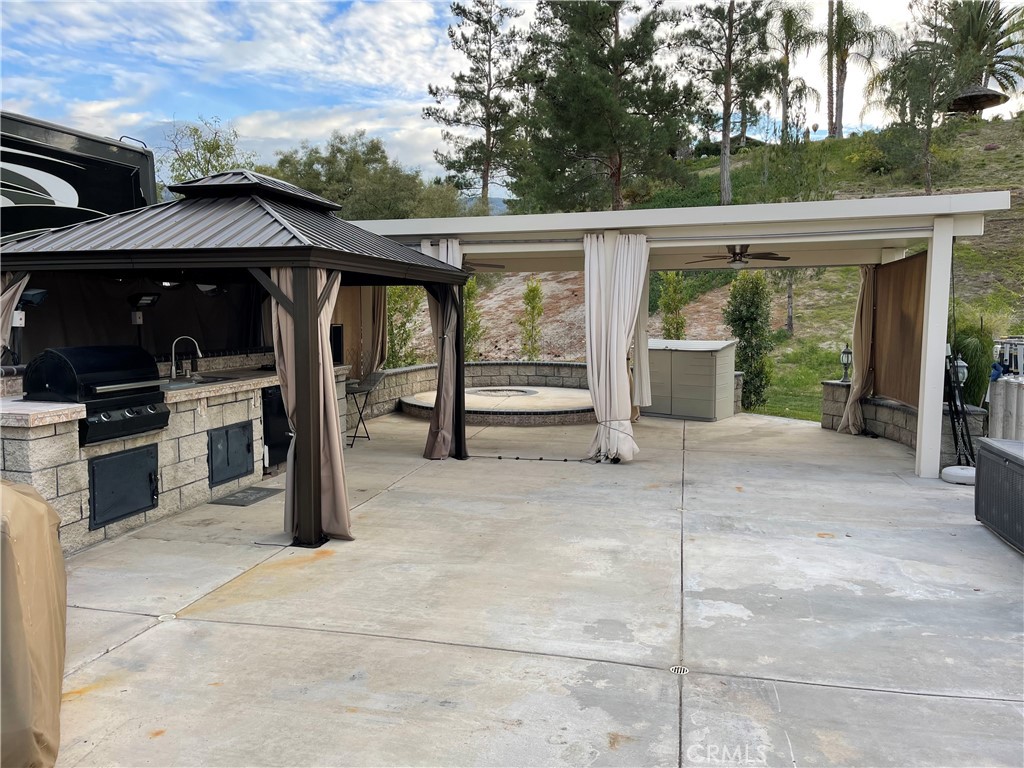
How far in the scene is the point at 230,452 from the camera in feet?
21.9

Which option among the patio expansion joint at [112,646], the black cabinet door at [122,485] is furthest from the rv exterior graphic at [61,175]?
the patio expansion joint at [112,646]

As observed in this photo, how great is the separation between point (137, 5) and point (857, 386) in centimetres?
1164

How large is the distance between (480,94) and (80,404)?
Answer: 2164 cm

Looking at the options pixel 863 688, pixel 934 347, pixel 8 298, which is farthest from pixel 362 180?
pixel 863 688

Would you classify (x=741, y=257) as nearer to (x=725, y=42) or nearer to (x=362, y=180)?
(x=725, y=42)

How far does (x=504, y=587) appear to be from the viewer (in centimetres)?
436

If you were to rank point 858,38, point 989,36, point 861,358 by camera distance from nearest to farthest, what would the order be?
point 861,358
point 989,36
point 858,38

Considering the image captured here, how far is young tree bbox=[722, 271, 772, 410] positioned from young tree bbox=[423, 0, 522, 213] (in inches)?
527

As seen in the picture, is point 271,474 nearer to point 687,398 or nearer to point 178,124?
point 687,398

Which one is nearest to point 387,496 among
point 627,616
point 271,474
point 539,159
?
point 271,474

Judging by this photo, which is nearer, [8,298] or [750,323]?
[8,298]

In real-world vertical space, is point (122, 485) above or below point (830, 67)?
below

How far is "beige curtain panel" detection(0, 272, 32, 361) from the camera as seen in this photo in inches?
217

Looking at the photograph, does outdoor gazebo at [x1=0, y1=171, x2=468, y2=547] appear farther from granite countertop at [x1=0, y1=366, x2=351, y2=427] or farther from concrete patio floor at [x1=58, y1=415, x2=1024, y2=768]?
granite countertop at [x1=0, y1=366, x2=351, y2=427]
